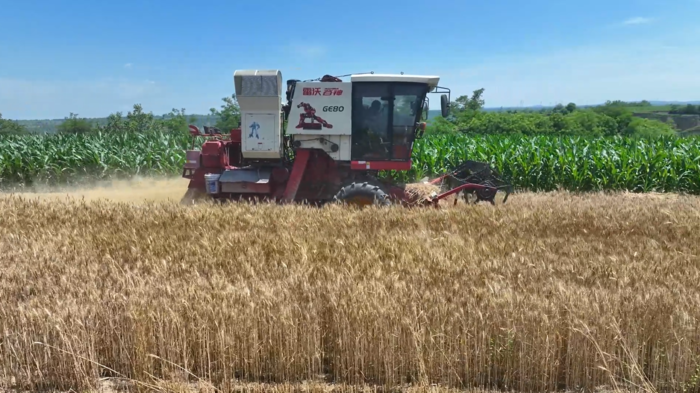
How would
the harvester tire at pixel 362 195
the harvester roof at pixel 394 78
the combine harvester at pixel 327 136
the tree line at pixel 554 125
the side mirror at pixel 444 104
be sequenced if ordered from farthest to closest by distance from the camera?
1. the tree line at pixel 554 125
2. the combine harvester at pixel 327 136
3. the harvester roof at pixel 394 78
4. the side mirror at pixel 444 104
5. the harvester tire at pixel 362 195

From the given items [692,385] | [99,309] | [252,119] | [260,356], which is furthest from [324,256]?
[252,119]

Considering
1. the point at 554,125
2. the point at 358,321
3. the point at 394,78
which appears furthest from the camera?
the point at 554,125

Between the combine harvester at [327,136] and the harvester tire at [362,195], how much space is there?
9.0 inches

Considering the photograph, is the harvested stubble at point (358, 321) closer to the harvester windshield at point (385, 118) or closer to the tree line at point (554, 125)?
the harvester windshield at point (385, 118)

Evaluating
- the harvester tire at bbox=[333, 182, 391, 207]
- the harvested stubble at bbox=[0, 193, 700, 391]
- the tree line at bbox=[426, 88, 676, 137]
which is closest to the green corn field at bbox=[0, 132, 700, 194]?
the harvester tire at bbox=[333, 182, 391, 207]

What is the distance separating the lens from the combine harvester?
834 cm

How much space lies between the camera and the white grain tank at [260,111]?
8.41 m

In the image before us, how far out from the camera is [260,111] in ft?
28.2

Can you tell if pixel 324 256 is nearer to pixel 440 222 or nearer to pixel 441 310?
pixel 441 310

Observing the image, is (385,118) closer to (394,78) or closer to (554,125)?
(394,78)

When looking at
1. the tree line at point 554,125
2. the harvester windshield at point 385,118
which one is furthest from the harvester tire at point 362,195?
the tree line at point 554,125

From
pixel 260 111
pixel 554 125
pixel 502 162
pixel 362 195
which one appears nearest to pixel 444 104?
pixel 362 195

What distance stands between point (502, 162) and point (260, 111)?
22.5ft

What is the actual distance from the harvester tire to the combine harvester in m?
0.23
